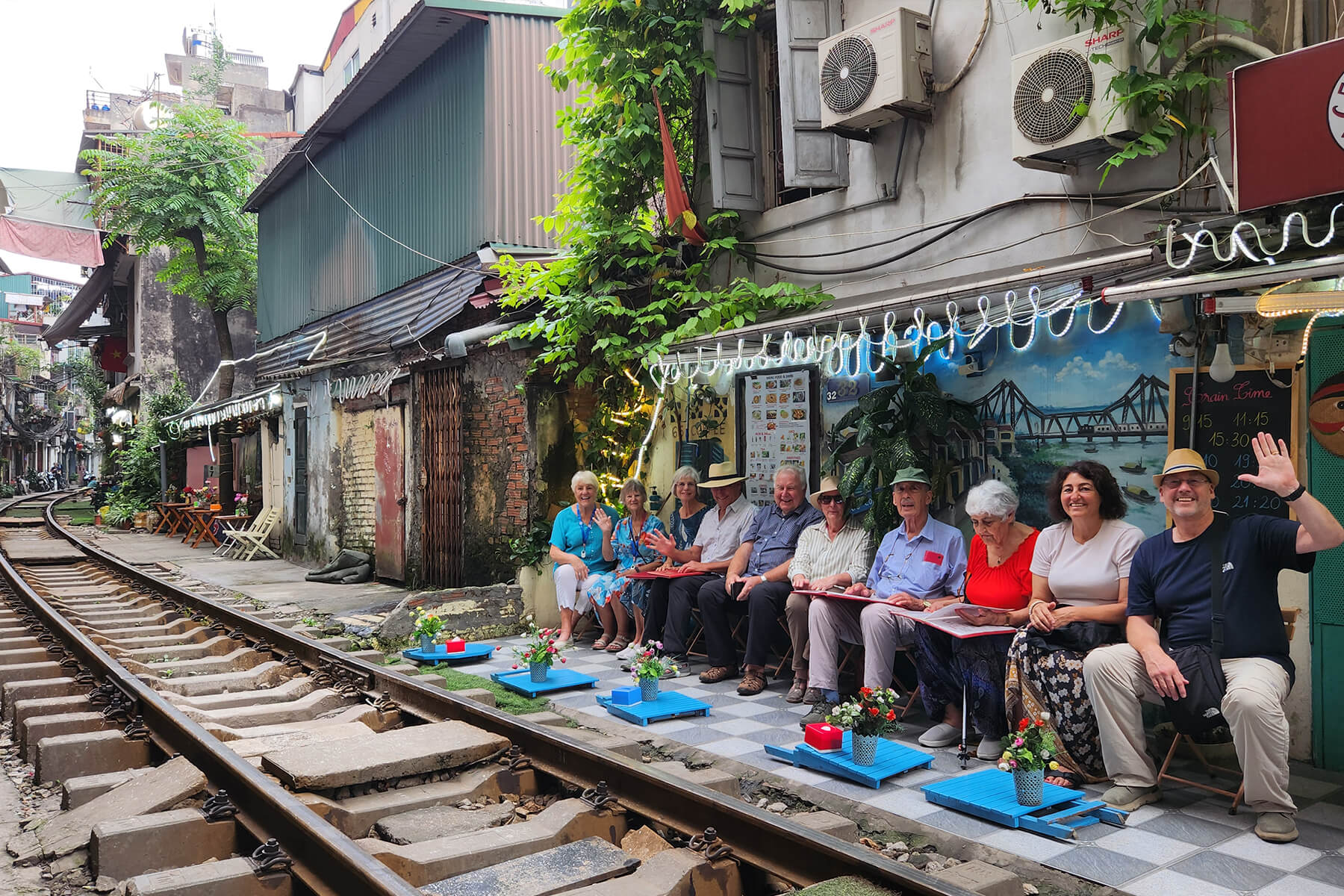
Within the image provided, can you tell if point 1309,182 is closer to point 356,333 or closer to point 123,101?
point 356,333

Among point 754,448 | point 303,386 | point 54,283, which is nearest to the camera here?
point 754,448

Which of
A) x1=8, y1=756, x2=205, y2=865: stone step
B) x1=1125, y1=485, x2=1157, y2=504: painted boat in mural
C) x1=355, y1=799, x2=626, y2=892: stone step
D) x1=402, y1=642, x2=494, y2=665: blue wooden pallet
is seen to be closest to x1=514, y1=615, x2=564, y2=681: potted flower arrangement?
x1=402, y1=642, x2=494, y2=665: blue wooden pallet

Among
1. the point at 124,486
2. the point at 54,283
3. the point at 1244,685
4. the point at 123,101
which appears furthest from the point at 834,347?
the point at 54,283

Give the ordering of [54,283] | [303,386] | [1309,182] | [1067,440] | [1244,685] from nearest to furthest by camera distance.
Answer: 1. [1244,685]
2. [1309,182]
3. [1067,440]
4. [303,386]
5. [54,283]

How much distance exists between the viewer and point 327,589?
40.3 feet

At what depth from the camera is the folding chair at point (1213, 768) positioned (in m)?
4.31

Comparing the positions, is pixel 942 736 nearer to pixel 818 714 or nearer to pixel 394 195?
pixel 818 714

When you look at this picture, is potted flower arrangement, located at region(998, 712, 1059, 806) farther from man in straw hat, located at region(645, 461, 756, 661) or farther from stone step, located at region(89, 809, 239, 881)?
man in straw hat, located at region(645, 461, 756, 661)

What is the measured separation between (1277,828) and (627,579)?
17.2ft

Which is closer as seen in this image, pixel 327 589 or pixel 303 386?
pixel 327 589

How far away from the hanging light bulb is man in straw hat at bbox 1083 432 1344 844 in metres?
0.69

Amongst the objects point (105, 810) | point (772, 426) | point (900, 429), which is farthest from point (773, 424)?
point (105, 810)

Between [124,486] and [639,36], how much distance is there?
23.4 m

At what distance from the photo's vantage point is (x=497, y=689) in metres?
6.71
